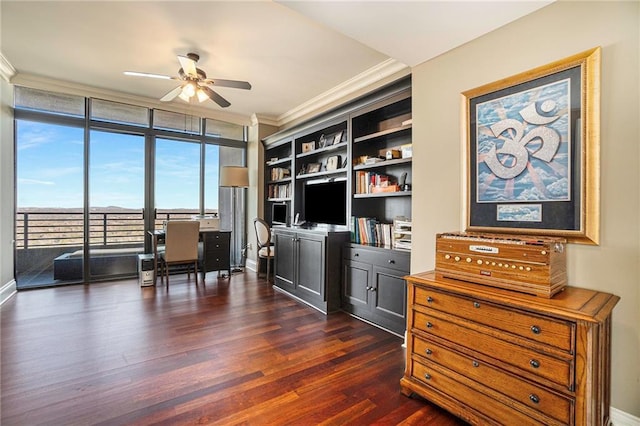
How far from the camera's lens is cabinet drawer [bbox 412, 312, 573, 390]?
4.25 ft

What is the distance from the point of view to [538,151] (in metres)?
1.74

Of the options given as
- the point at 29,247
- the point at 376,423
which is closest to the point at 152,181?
the point at 29,247

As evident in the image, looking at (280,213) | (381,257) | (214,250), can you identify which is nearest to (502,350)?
(381,257)

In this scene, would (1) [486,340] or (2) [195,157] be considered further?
(2) [195,157]

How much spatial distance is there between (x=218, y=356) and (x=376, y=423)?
4.24 feet

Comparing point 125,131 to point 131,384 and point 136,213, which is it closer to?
point 136,213

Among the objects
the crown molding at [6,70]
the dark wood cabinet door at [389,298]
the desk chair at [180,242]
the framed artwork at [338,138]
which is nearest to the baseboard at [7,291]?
the desk chair at [180,242]

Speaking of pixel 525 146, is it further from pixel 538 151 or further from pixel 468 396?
pixel 468 396

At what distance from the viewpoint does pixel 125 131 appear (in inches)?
189

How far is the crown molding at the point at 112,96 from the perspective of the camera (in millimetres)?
3903

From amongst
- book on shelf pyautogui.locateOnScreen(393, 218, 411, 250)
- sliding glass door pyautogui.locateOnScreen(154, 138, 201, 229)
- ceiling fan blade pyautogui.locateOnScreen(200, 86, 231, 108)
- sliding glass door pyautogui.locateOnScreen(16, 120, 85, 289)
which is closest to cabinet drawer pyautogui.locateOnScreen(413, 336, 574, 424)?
book on shelf pyautogui.locateOnScreen(393, 218, 411, 250)

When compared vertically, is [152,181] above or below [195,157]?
below

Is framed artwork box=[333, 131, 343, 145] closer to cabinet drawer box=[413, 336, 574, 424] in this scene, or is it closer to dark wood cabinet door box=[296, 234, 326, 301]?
dark wood cabinet door box=[296, 234, 326, 301]

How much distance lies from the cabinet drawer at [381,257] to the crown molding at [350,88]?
5.84 ft
